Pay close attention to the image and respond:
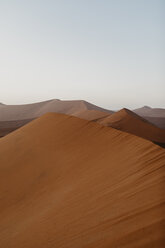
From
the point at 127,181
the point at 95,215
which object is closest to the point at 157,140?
the point at 127,181

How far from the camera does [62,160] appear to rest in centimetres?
538

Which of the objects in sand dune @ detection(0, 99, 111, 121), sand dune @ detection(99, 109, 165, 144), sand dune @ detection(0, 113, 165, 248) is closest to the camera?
sand dune @ detection(0, 113, 165, 248)

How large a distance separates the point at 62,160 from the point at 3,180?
1727 millimetres

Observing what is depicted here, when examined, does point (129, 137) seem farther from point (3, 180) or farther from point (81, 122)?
point (3, 180)

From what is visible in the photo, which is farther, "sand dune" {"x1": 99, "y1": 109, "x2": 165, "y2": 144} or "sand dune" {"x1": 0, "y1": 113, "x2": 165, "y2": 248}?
"sand dune" {"x1": 99, "y1": 109, "x2": 165, "y2": 144}

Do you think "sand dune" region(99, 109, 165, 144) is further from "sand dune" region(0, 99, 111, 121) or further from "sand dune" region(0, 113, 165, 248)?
"sand dune" region(0, 99, 111, 121)

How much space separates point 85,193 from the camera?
10.5ft

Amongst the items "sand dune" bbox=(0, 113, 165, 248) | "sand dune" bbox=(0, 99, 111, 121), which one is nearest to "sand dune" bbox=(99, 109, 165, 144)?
"sand dune" bbox=(0, 113, 165, 248)

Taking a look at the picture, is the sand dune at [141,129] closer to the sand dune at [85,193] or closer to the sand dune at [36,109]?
the sand dune at [85,193]

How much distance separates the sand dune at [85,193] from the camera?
208 cm

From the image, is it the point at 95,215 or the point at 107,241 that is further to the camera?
the point at 95,215

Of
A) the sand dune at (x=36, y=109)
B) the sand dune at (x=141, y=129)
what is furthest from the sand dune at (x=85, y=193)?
the sand dune at (x=36, y=109)

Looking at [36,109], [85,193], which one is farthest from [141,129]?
[36,109]

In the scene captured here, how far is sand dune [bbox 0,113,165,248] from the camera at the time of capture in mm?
2080
